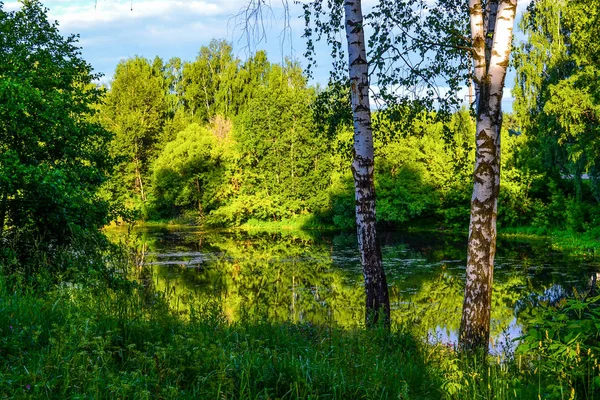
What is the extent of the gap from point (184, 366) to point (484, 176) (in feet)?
12.7

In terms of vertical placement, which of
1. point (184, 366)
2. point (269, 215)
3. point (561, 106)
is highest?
point (561, 106)

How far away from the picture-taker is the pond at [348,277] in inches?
460

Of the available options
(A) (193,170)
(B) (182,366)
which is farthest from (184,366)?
(A) (193,170)

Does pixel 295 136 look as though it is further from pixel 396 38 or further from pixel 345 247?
pixel 396 38

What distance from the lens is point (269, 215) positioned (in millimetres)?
39969

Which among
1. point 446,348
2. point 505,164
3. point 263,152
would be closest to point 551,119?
point 505,164

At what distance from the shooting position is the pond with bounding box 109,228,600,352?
1167 cm

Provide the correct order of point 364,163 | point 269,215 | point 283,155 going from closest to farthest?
1. point 364,163
2. point 283,155
3. point 269,215

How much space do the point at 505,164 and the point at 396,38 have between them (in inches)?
972

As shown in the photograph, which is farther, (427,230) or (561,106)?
(427,230)

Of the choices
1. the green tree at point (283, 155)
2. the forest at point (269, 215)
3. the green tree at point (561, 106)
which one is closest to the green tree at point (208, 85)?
the forest at point (269, 215)

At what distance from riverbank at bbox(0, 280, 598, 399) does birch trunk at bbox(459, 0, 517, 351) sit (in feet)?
3.67

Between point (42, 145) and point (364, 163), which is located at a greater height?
point (42, 145)

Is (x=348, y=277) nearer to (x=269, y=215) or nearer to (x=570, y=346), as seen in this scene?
(x=570, y=346)
